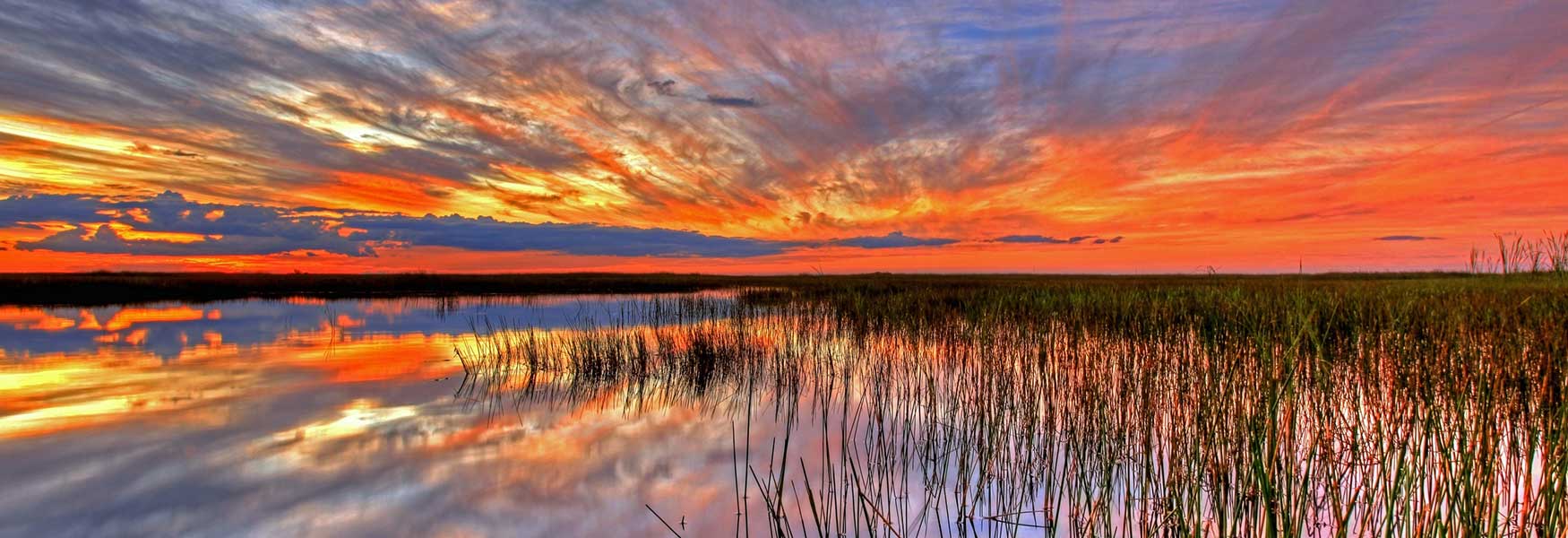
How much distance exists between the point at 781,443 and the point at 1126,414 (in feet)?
11.3

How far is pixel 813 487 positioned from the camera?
5430 millimetres

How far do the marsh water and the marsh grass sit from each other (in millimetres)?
53

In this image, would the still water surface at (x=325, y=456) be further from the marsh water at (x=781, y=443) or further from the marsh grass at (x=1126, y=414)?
the marsh grass at (x=1126, y=414)

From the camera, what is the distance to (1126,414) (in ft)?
20.9

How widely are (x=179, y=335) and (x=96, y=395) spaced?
8992 millimetres

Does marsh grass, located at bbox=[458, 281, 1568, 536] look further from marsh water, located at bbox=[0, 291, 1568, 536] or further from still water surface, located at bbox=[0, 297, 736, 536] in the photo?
still water surface, located at bbox=[0, 297, 736, 536]

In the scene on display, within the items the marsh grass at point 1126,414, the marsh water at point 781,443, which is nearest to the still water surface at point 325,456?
the marsh water at point 781,443

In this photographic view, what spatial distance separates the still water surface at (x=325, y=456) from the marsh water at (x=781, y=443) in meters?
0.04

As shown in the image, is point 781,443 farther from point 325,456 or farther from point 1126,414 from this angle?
point 325,456

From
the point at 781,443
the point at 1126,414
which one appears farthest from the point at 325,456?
the point at 1126,414

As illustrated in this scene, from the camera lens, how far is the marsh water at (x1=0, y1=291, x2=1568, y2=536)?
405 centimetres

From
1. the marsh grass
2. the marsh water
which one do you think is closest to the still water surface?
the marsh water

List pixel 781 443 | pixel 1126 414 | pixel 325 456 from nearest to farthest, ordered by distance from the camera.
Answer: pixel 1126 414 → pixel 325 456 → pixel 781 443

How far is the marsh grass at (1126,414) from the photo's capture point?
11.8 ft
